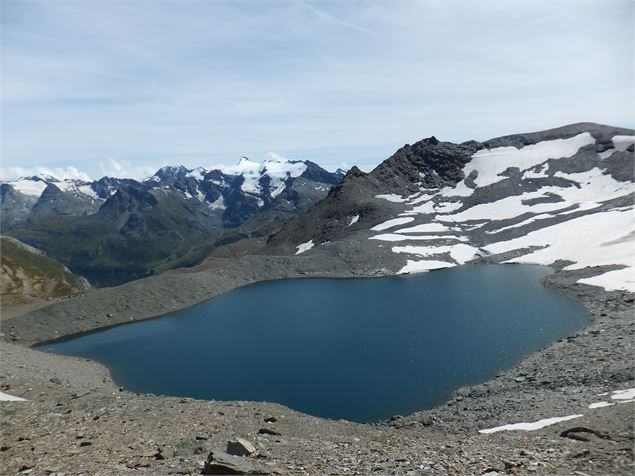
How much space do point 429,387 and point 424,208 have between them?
98147 mm

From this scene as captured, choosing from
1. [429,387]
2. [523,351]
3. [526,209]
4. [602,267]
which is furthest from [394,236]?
[429,387]

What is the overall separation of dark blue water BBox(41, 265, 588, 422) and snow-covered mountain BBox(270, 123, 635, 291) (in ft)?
48.4

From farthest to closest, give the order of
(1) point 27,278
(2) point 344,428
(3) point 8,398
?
(1) point 27,278, (3) point 8,398, (2) point 344,428

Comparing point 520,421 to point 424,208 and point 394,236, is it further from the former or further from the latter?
point 424,208

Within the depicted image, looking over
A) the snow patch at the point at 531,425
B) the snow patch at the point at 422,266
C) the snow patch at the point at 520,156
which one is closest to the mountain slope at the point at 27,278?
the snow patch at the point at 422,266

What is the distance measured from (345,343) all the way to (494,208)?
3484 inches

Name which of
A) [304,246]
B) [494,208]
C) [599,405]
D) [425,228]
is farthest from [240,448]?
[494,208]

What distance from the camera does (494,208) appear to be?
5017 inches

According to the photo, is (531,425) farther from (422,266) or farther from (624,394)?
(422,266)

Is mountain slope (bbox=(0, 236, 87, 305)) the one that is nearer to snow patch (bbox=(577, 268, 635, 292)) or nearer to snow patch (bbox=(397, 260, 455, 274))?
snow patch (bbox=(397, 260, 455, 274))

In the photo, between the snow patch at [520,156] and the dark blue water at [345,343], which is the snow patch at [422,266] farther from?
the snow patch at [520,156]

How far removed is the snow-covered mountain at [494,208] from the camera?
9831cm

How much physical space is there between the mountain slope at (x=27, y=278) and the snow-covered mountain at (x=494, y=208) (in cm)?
6487

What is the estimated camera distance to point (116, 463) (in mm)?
17766
